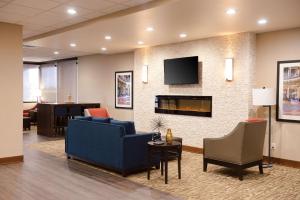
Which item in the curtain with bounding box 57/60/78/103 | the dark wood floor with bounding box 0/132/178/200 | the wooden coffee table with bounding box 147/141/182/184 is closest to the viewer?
the dark wood floor with bounding box 0/132/178/200

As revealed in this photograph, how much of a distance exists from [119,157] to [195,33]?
3233 millimetres

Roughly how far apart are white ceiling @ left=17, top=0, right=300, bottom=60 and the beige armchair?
1849 millimetres

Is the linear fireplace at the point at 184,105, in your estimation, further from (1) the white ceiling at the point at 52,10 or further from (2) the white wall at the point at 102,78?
(1) the white ceiling at the point at 52,10

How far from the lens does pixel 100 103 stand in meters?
10.7

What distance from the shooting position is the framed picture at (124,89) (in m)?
9.54

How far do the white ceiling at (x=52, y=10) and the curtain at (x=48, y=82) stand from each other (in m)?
7.17

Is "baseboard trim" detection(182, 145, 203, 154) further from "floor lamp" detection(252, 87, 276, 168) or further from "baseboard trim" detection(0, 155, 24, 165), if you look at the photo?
"baseboard trim" detection(0, 155, 24, 165)

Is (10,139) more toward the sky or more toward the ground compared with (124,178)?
more toward the sky

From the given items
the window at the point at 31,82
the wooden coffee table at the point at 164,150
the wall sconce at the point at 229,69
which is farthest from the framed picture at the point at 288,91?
the window at the point at 31,82

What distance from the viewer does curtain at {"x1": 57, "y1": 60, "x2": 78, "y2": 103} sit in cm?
1189

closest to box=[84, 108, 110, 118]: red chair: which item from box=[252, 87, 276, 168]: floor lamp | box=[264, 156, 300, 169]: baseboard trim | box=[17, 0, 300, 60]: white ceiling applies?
box=[17, 0, 300, 60]: white ceiling

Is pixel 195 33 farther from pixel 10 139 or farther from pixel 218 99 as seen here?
pixel 10 139

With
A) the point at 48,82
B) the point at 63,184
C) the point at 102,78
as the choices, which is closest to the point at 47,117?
the point at 102,78

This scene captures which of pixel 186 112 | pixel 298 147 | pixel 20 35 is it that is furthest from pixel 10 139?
pixel 298 147
